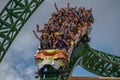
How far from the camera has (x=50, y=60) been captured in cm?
1504

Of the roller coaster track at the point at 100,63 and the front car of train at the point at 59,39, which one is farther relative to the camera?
the roller coaster track at the point at 100,63

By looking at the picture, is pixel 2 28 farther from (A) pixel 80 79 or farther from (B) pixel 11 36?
(A) pixel 80 79

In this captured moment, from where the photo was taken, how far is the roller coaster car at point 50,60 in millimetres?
15016

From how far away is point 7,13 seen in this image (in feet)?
62.0

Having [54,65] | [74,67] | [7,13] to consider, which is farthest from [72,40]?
[7,13]

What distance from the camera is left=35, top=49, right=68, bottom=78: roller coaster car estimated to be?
15.0 metres

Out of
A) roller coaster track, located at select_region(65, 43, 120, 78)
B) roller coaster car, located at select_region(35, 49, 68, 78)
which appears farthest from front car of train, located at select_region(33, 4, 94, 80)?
roller coaster track, located at select_region(65, 43, 120, 78)

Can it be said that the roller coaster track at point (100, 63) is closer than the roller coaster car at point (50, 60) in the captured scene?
No

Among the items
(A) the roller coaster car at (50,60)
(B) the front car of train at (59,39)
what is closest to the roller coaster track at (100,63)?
(B) the front car of train at (59,39)

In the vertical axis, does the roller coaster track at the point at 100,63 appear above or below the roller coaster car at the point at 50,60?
below

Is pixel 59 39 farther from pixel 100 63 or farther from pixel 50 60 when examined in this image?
pixel 100 63

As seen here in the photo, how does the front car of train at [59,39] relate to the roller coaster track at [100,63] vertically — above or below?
above

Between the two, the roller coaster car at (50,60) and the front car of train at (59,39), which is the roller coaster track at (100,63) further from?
the roller coaster car at (50,60)

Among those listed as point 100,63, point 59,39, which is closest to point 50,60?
point 59,39
